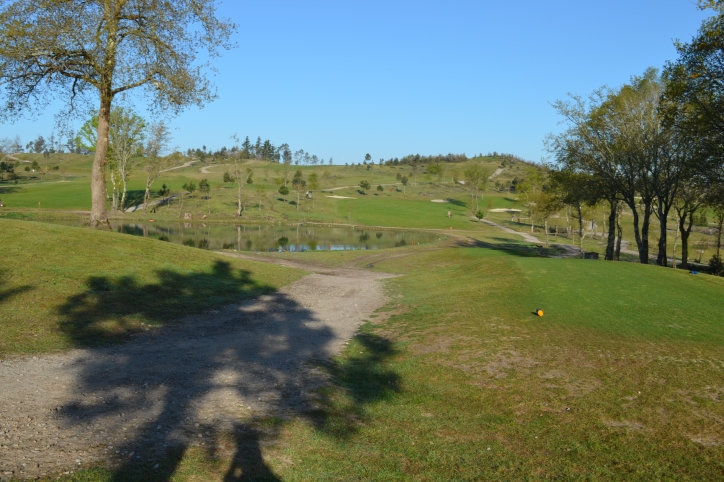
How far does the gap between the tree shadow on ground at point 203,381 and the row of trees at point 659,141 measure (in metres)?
20.1

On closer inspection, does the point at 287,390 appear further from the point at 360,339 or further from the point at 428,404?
the point at 360,339

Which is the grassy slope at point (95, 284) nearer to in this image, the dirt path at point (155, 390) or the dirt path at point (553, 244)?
the dirt path at point (155, 390)

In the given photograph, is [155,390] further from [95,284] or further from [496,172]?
A: [496,172]

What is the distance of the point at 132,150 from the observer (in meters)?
76.6

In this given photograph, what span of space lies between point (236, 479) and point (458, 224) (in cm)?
8644

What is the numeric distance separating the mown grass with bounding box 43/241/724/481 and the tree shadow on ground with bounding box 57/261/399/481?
0.38 feet

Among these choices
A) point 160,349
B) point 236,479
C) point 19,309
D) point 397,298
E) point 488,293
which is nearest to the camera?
point 236,479

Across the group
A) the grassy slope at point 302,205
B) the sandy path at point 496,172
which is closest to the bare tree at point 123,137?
the grassy slope at point 302,205

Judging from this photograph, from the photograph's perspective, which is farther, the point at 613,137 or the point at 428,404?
the point at 613,137

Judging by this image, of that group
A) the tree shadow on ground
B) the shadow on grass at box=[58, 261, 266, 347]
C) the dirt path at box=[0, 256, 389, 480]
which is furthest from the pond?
the dirt path at box=[0, 256, 389, 480]

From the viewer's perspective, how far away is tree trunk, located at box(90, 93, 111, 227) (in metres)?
22.6

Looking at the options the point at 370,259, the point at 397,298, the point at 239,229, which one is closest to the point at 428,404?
the point at 397,298

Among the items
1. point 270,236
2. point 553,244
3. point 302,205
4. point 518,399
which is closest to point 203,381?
point 518,399

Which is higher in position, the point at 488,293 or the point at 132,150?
the point at 132,150
